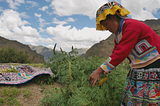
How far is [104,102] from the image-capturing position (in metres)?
2.02

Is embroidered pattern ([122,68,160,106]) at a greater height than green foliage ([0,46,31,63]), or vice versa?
green foliage ([0,46,31,63])

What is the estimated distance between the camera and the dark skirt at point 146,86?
133 centimetres

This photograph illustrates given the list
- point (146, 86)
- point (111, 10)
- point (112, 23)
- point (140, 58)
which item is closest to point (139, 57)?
point (140, 58)

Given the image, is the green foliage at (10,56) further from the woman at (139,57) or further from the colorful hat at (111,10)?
the woman at (139,57)

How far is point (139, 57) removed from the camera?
1.42 meters

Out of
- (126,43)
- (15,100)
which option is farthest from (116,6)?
(15,100)

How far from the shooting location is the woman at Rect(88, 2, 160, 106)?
1330 millimetres

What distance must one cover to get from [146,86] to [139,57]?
13.3 inches

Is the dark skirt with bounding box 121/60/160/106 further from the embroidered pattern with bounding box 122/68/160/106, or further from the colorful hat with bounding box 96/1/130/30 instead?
the colorful hat with bounding box 96/1/130/30

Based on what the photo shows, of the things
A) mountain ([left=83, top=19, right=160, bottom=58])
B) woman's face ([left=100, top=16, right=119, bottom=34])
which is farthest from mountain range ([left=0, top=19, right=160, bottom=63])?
woman's face ([left=100, top=16, right=119, bottom=34])

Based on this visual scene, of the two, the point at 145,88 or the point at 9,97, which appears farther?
the point at 9,97

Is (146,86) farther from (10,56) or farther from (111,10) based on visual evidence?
(10,56)

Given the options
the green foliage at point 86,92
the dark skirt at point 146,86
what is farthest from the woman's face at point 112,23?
the green foliage at point 86,92

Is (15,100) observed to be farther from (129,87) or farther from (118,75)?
(129,87)
